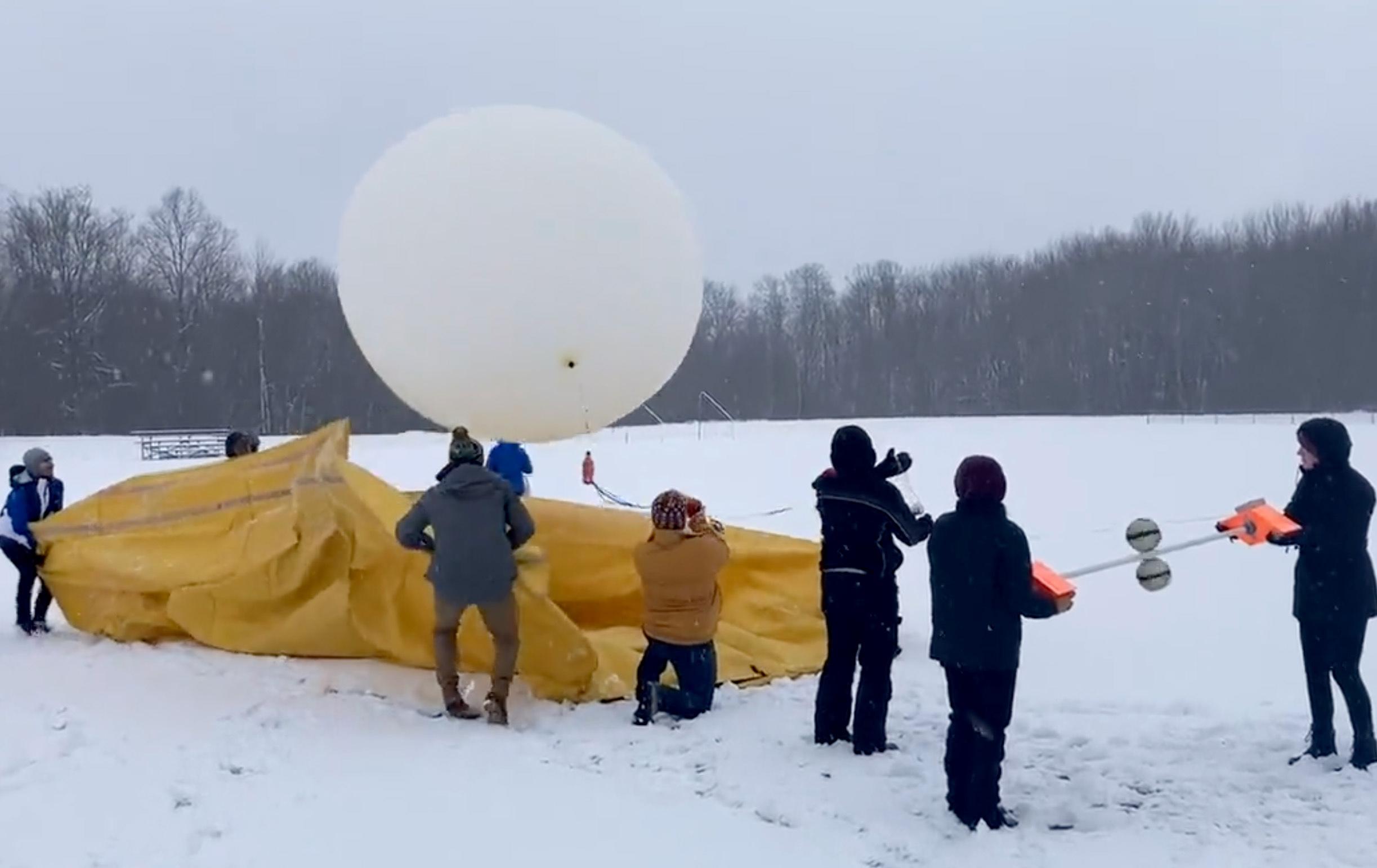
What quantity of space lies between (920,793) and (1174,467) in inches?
811

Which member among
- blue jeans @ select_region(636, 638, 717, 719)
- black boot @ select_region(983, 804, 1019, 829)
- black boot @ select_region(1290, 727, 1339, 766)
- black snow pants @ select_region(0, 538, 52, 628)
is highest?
black snow pants @ select_region(0, 538, 52, 628)

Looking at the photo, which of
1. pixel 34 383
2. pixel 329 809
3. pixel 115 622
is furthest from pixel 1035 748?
pixel 34 383

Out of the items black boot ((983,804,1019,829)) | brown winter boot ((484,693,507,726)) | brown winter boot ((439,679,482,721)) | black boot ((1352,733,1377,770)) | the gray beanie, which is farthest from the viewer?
the gray beanie

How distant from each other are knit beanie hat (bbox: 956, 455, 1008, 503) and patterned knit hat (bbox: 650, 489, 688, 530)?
72.3 inches

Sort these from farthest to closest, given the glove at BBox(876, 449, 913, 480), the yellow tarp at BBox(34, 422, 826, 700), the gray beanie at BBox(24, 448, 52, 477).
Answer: the gray beanie at BBox(24, 448, 52, 477), the yellow tarp at BBox(34, 422, 826, 700), the glove at BBox(876, 449, 913, 480)

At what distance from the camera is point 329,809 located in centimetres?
457

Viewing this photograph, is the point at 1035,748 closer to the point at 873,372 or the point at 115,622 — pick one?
the point at 115,622

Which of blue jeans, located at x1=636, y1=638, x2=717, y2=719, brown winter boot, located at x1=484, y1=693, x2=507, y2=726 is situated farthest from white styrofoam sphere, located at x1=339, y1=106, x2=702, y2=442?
brown winter boot, located at x1=484, y1=693, x2=507, y2=726

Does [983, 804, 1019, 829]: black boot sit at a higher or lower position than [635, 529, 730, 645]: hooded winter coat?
lower

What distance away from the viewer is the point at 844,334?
73000 mm

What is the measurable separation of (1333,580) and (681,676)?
10.1 ft

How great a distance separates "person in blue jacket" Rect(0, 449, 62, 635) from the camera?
7992 millimetres

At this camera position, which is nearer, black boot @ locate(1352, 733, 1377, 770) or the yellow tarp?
black boot @ locate(1352, 733, 1377, 770)

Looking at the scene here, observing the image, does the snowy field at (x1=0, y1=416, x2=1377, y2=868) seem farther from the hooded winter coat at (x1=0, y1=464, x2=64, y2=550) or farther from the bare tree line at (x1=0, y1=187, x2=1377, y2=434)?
the bare tree line at (x1=0, y1=187, x2=1377, y2=434)
